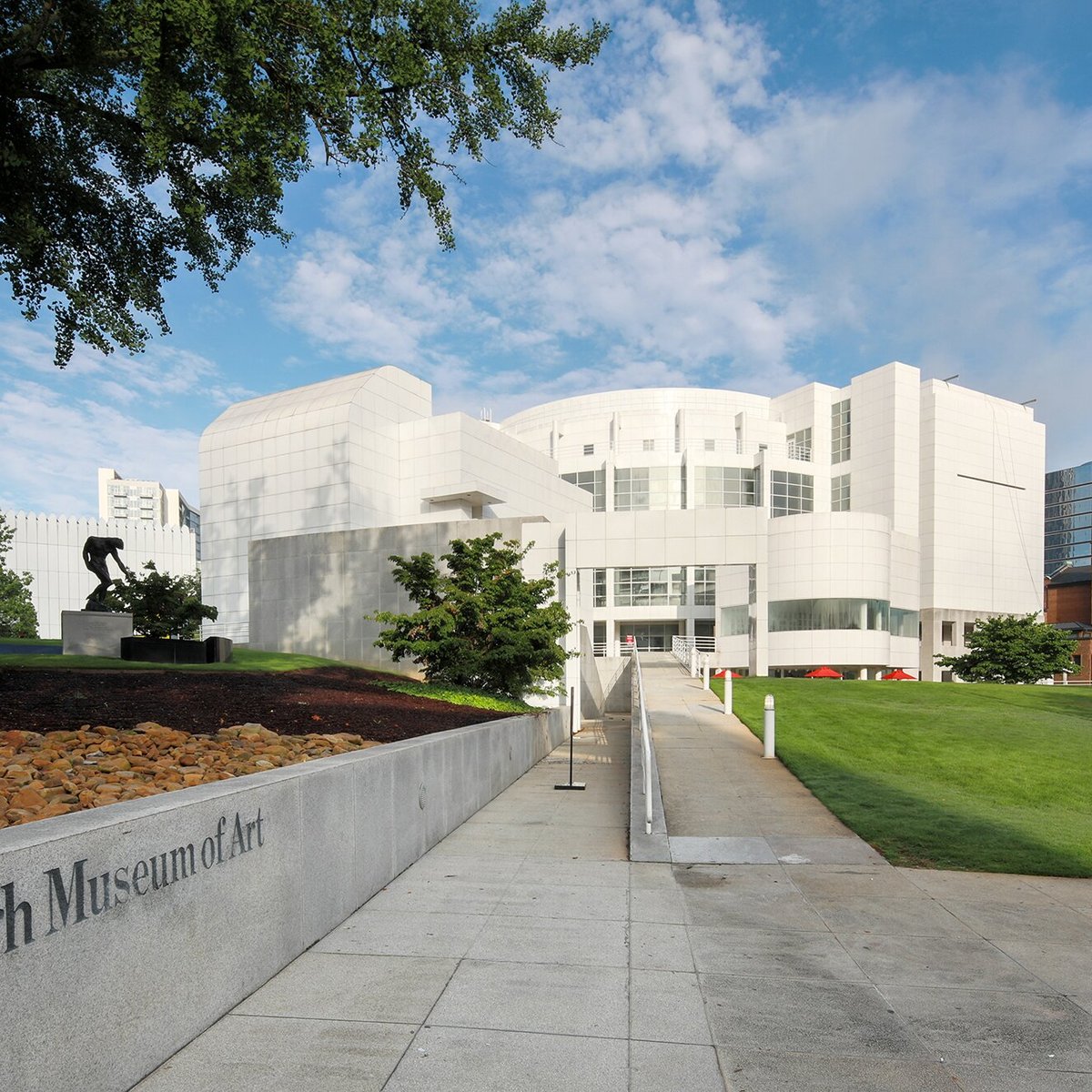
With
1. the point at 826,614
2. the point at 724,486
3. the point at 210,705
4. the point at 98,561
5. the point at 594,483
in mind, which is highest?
the point at 594,483

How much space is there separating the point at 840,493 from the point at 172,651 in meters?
61.8

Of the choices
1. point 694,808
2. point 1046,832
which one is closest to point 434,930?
point 694,808

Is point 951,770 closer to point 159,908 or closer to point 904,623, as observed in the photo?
point 159,908

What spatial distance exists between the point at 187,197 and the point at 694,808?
10.9 metres

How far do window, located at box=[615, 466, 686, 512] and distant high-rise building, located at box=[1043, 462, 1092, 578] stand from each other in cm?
10886

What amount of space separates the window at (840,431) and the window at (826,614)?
19177 millimetres

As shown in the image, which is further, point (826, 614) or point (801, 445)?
point (801, 445)

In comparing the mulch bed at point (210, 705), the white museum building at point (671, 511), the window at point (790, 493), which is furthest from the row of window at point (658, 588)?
the mulch bed at point (210, 705)

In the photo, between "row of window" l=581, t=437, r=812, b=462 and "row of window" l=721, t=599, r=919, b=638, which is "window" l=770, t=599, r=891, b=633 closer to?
"row of window" l=721, t=599, r=919, b=638

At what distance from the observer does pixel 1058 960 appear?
5.36 m

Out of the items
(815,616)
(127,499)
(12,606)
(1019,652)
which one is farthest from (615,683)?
(127,499)

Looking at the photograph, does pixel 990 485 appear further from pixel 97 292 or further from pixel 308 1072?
pixel 308 1072

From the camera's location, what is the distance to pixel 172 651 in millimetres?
22016

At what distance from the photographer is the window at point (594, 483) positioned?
2817 inches
